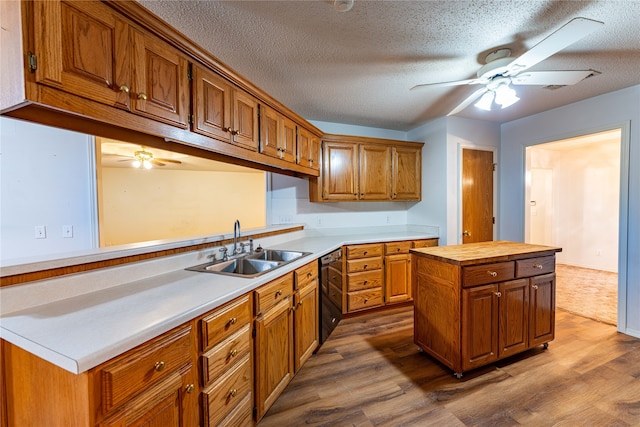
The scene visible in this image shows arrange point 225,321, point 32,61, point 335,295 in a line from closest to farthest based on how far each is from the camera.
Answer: point 32,61
point 225,321
point 335,295

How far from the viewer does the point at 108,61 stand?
105cm

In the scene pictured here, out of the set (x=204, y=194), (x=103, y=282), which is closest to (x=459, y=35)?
(x=103, y=282)

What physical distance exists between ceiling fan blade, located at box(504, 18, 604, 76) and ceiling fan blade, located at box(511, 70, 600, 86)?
0.25 feet

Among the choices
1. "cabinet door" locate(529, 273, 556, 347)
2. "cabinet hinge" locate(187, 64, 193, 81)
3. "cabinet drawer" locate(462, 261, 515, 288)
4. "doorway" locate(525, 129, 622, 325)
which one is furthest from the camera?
"doorway" locate(525, 129, 622, 325)

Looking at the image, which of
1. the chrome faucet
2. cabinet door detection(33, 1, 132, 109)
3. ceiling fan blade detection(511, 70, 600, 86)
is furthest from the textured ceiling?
the chrome faucet

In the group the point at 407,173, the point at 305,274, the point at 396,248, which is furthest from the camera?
the point at 407,173

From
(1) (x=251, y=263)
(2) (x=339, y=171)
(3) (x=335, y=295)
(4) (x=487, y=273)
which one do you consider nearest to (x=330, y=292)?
(3) (x=335, y=295)

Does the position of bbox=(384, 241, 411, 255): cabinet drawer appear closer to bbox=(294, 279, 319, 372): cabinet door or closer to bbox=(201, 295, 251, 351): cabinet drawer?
bbox=(294, 279, 319, 372): cabinet door

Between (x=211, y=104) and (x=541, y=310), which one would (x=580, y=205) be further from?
(x=211, y=104)

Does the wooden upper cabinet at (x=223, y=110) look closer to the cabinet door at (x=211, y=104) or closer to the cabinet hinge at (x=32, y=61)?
the cabinet door at (x=211, y=104)

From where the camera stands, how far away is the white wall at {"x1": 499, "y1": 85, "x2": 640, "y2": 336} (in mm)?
2543

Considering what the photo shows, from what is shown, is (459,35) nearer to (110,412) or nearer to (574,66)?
(574,66)

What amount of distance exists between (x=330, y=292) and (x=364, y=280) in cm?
72

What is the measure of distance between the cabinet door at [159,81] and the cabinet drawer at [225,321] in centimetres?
96
